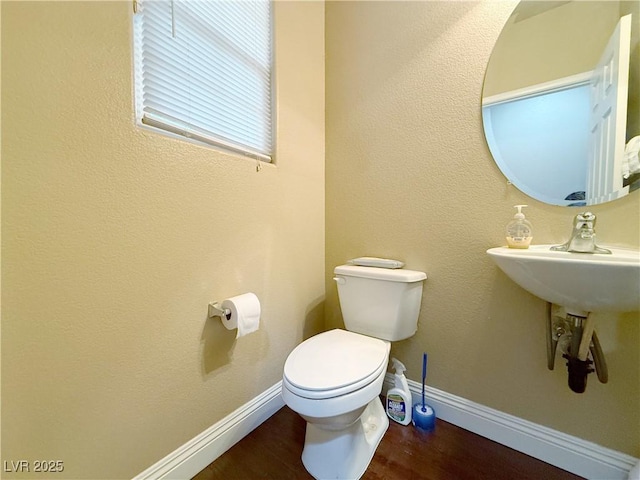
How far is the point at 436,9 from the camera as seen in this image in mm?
1156

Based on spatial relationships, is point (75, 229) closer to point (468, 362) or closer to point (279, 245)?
point (279, 245)

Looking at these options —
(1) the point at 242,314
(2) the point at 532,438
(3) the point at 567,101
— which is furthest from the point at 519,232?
(1) the point at 242,314

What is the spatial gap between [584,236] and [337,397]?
3.17 ft

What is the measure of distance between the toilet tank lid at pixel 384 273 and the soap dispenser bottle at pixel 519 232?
0.38 m

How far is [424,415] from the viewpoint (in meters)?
1.17

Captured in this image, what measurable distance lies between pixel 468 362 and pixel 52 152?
1669 millimetres

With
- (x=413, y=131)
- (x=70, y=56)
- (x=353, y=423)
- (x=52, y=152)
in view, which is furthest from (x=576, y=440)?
(x=70, y=56)

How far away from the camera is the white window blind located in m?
0.83

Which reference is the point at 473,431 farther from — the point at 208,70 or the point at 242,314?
the point at 208,70

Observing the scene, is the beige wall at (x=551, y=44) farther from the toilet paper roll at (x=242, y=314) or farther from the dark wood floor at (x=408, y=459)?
the dark wood floor at (x=408, y=459)

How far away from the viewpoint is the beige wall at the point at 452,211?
0.92m

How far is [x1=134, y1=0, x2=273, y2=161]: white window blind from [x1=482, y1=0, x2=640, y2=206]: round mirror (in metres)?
1.03

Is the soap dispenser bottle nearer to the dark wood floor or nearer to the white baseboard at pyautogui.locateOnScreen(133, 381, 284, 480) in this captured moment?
the dark wood floor

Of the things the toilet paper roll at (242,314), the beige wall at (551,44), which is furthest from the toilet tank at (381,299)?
the beige wall at (551,44)
